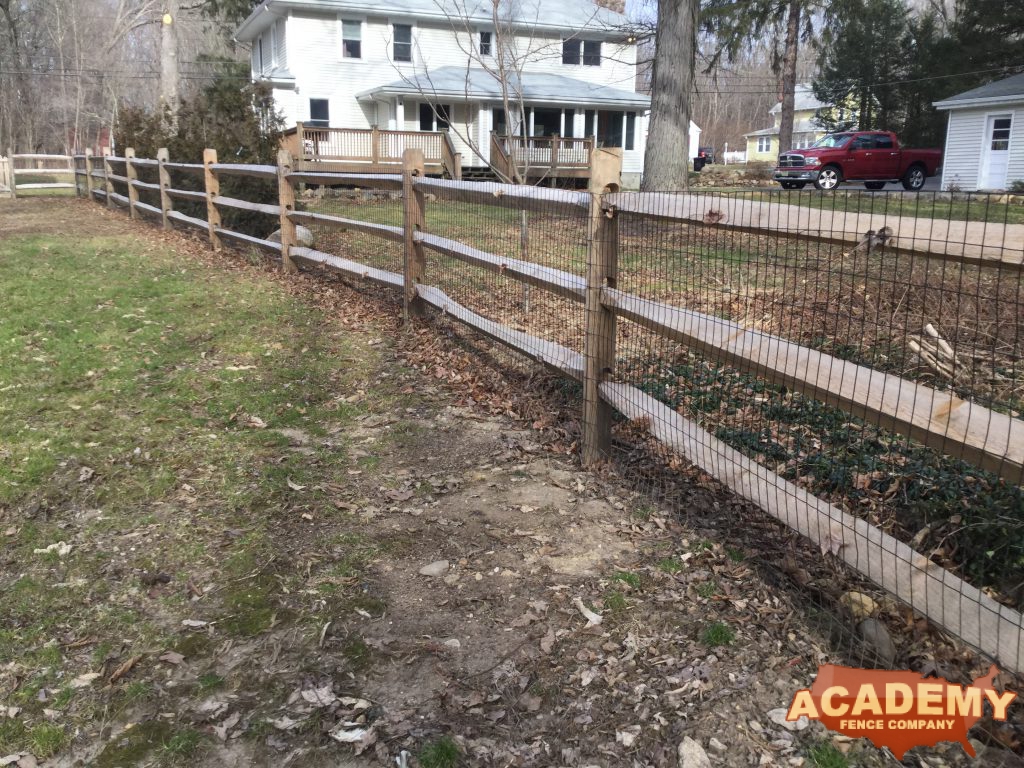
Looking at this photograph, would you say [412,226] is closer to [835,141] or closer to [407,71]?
[835,141]

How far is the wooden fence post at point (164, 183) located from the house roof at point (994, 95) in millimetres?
22609

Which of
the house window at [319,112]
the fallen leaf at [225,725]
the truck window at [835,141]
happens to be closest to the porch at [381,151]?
the house window at [319,112]

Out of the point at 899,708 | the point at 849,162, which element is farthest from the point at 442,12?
the point at 899,708

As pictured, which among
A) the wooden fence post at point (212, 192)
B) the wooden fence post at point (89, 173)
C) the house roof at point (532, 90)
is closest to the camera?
the wooden fence post at point (212, 192)

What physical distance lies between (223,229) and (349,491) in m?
9.02

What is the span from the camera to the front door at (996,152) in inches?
993

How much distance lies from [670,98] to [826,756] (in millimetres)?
14886

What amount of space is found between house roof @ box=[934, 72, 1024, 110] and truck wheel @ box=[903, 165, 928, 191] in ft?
6.99

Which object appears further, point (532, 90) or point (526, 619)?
point (532, 90)

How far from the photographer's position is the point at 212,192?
12031mm

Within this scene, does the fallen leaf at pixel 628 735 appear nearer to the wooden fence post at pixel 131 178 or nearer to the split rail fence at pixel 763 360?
the split rail fence at pixel 763 360

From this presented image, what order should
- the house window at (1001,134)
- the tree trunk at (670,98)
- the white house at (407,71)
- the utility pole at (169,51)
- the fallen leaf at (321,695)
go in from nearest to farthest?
the fallen leaf at (321,695)
the tree trunk at (670,98)
the utility pole at (169,51)
the house window at (1001,134)
the white house at (407,71)

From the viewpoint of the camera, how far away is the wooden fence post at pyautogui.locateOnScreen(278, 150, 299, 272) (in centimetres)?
1005

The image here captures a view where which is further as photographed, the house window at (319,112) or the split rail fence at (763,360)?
the house window at (319,112)
